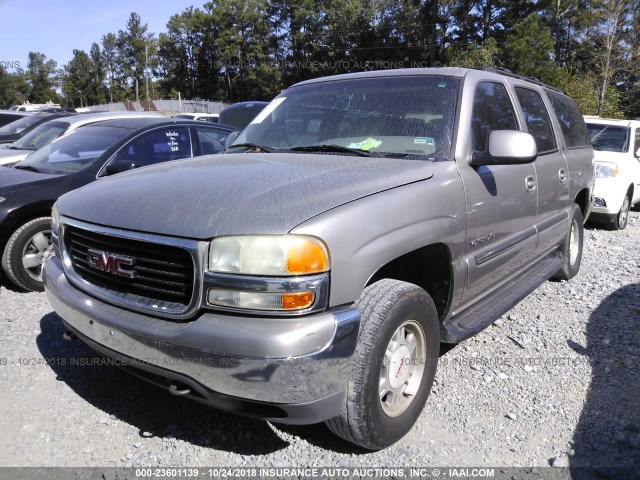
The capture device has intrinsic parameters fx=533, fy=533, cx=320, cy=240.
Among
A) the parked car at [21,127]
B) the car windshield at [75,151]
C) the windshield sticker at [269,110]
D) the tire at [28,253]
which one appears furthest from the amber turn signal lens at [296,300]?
the parked car at [21,127]

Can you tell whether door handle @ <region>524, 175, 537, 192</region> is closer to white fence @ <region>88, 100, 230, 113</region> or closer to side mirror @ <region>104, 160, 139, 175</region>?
side mirror @ <region>104, 160, 139, 175</region>

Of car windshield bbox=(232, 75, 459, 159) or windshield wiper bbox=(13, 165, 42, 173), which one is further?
windshield wiper bbox=(13, 165, 42, 173)

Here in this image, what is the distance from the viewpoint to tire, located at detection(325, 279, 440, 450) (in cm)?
228

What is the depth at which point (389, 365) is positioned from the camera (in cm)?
253

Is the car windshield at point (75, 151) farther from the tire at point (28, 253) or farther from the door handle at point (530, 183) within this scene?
the door handle at point (530, 183)

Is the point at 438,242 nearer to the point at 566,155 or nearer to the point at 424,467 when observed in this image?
the point at 424,467

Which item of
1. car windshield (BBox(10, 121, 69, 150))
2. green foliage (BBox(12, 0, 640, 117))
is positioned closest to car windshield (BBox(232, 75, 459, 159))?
car windshield (BBox(10, 121, 69, 150))

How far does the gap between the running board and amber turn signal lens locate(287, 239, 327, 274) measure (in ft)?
3.97

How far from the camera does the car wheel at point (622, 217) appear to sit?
315 inches

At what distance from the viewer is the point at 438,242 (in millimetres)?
2717

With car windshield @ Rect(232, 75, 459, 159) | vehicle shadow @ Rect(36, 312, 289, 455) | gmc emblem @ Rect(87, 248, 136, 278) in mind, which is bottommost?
vehicle shadow @ Rect(36, 312, 289, 455)

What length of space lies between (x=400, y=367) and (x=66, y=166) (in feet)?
14.0

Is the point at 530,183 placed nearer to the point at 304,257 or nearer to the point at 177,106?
the point at 304,257

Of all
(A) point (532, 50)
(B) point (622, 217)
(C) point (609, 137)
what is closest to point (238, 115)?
(C) point (609, 137)
